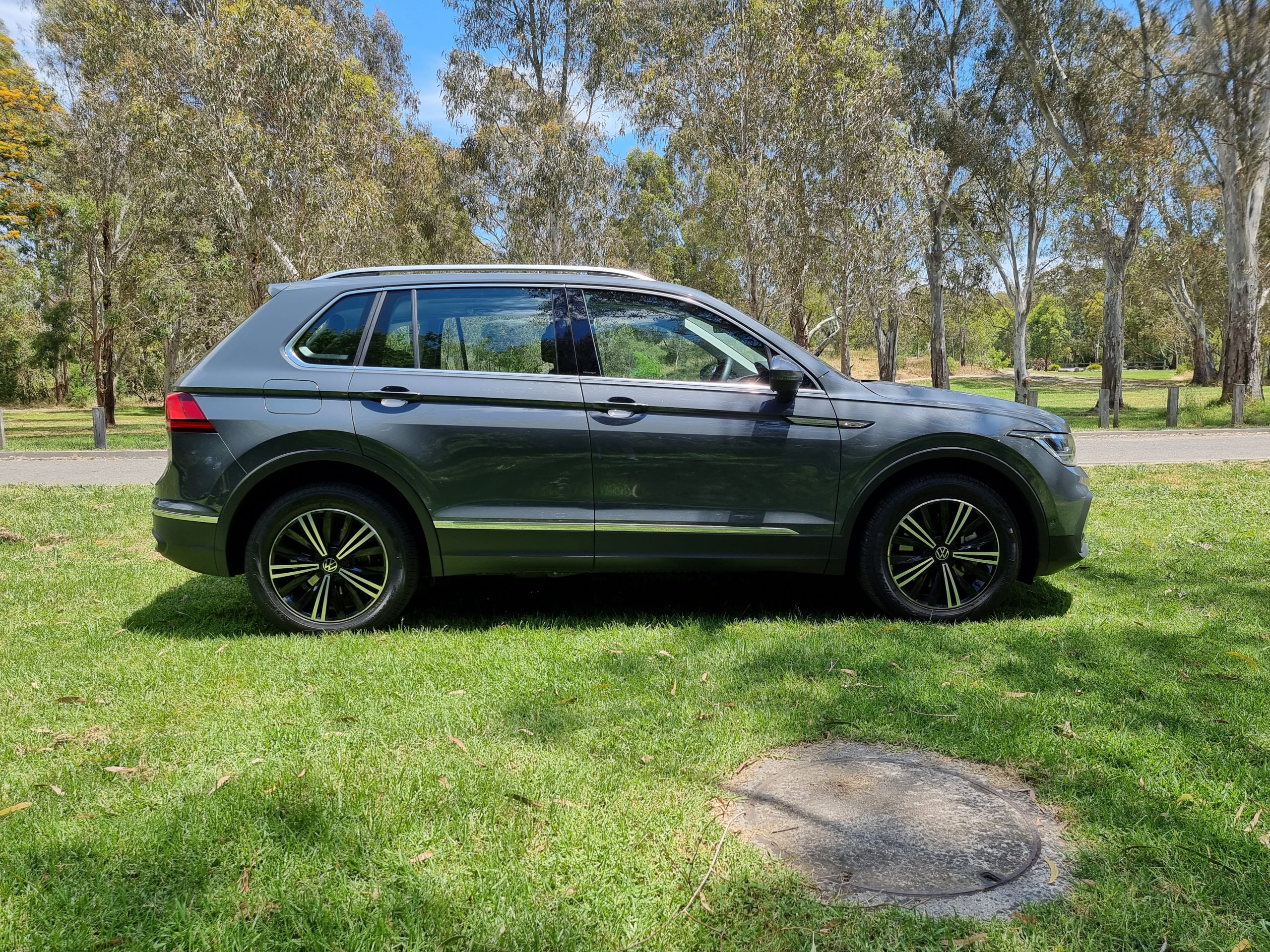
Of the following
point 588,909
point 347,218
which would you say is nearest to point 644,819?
point 588,909

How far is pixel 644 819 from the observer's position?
256 cm

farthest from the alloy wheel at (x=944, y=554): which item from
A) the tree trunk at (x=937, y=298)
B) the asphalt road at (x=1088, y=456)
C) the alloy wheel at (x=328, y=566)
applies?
the tree trunk at (x=937, y=298)

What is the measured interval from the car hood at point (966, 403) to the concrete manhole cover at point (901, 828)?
2082 millimetres

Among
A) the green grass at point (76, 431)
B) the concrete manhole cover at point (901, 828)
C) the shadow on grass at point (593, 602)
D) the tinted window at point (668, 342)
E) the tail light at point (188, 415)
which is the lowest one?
the concrete manhole cover at point (901, 828)

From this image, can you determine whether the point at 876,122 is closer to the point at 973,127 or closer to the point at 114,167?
the point at 973,127

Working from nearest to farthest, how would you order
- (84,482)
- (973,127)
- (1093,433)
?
(84,482) < (1093,433) < (973,127)

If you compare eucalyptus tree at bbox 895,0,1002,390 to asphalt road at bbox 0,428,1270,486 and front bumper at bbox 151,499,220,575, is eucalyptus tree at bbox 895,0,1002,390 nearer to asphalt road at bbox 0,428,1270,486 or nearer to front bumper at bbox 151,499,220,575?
asphalt road at bbox 0,428,1270,486

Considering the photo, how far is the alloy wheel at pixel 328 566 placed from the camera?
14.2 ft

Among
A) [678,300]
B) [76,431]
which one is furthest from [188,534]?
[76,431]

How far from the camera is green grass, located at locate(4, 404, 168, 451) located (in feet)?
54.5

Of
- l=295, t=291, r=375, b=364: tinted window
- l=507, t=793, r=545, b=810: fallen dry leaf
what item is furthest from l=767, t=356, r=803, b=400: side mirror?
l=507, t=793, r=545, b=810: fallen dry leaf

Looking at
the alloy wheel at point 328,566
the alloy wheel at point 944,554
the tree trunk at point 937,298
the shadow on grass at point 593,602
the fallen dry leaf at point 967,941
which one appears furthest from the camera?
the tree trunk at point 937,298

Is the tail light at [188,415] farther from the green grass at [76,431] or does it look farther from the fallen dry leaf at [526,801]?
the green grass at [76,431]

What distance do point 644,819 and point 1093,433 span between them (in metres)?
15.4
